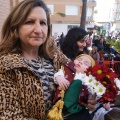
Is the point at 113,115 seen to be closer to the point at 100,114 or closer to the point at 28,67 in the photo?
the point at 100,114

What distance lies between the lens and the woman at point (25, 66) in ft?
4.88

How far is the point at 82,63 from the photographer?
2.21 metres

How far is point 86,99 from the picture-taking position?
1.88 m

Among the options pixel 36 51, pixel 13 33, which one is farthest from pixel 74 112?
pixel 13 33

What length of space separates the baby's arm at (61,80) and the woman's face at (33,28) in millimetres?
319

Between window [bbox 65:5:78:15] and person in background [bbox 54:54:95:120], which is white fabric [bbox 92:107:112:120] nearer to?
person in background [bbox 54:54:95:120]

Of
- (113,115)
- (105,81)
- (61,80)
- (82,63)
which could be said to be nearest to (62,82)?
(61,80)

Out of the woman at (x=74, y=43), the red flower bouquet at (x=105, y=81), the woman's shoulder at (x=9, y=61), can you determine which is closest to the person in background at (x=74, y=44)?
the woman at (x=74, y=43)

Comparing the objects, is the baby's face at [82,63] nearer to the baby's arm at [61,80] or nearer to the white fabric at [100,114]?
the baby's arm at [61,80]

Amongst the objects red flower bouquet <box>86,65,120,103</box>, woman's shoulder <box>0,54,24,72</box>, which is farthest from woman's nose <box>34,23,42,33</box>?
red flower bouquet <box>86,65,120,103</box>

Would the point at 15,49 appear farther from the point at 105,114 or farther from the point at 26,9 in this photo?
the point at 105,114

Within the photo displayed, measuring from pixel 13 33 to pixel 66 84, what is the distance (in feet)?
1.98

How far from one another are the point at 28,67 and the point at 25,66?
0.08 feet

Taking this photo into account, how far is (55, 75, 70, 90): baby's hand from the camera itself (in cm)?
178
